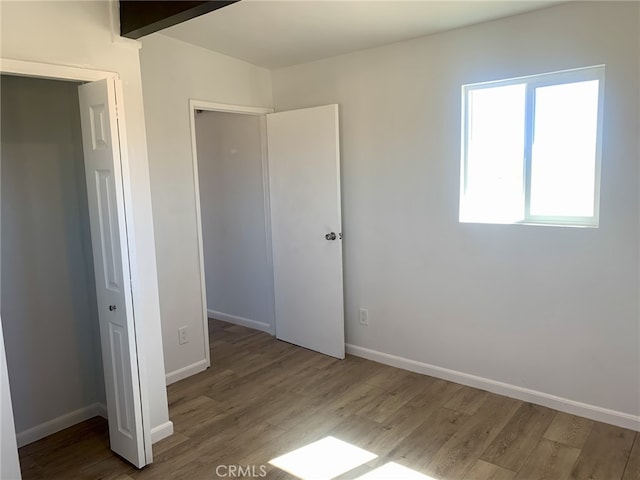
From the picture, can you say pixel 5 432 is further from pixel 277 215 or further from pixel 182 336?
pixel 277 215

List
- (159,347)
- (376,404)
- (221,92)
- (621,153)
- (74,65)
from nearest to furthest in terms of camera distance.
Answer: (74,65) < (621,153) < (159,347) < (376,404) < (221,92)

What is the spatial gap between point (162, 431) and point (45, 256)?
1235 millimetres

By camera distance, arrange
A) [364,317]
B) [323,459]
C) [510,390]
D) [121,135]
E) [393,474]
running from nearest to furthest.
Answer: [121,135], [393,474], [323,459], [510,390], [364,317]

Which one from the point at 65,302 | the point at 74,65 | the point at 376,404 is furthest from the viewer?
the point at 376,404

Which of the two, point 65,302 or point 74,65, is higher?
point 74,65

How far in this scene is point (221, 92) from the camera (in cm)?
369

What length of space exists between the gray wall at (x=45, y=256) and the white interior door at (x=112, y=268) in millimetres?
546

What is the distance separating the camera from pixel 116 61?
8.04 feet

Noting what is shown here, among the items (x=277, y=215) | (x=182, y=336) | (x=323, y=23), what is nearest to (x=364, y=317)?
(x=277, y=215)

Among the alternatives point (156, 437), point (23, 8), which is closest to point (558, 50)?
point (23, 8)

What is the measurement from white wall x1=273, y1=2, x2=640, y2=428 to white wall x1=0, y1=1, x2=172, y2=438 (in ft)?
5.43

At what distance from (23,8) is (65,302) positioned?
1641 millimetres

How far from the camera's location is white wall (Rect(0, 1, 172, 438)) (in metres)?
2.10

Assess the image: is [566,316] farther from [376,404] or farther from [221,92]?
[221,92]
